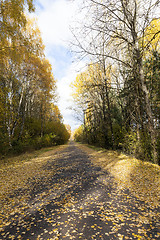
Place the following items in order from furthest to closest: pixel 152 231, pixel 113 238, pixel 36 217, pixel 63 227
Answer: pixel 36 217 → pixel 63 227 → pixel 152 231 → pixel 113 238

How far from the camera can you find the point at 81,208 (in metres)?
3.21

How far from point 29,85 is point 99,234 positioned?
1321cm

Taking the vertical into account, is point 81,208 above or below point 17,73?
below

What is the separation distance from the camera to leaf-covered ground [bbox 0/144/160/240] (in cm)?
241

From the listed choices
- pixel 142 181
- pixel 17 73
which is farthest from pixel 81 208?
pixel 17 73

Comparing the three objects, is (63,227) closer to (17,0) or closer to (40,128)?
(17,0)

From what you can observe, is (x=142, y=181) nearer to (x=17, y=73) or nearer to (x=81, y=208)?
(x=81, y=208)

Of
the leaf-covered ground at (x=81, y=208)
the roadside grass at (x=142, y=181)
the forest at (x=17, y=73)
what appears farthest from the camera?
the forest at (x=17, y=73)

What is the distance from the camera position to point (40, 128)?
713 inches

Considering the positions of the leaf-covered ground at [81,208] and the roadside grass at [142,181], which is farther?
the roadside grass at [142,181]

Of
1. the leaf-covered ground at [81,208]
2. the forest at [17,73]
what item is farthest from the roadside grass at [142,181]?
the forest at [17,73]

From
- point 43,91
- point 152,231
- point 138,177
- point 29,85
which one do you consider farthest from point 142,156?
point 43,91

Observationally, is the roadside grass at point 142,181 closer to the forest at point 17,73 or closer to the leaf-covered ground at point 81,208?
the leaf-covered ground at point 81,208

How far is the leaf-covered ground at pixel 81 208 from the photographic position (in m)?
2.41
